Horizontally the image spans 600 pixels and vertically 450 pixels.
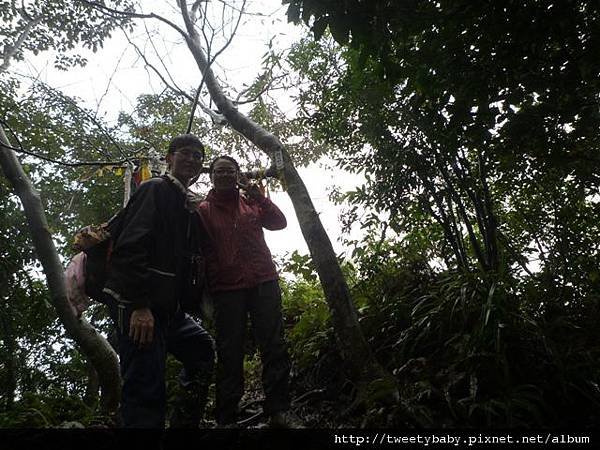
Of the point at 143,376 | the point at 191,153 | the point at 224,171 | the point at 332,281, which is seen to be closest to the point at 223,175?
the point at 224,171

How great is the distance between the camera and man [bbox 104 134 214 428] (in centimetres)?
216

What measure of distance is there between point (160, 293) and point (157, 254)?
253 millimetres

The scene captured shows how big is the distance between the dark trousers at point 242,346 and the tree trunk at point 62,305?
7.12 ft

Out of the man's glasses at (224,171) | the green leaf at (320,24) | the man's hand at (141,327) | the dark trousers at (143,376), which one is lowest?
the dark trousers at (143,376)

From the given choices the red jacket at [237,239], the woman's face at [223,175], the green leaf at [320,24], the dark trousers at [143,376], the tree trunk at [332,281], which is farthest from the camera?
the tree trunk at [332,281]

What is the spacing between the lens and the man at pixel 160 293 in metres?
2.16

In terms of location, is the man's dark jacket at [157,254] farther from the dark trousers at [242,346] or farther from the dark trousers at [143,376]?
the dark trousers at [242,346]

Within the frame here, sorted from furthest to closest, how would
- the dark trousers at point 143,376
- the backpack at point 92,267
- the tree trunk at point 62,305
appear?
the tree trunk at point 62,305 → the backpack at point 92,267 → the dark trousers at point 143,376

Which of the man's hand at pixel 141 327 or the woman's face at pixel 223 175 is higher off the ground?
the woman's face at pixel 223 175

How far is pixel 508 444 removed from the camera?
87.4 inches

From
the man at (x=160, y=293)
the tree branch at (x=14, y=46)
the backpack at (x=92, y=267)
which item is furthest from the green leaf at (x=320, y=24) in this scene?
the tree branch at (x=14, y=46)

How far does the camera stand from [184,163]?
9.27 feet

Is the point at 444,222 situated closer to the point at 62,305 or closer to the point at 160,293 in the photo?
the point at 160,293

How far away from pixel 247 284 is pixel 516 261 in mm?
3619
